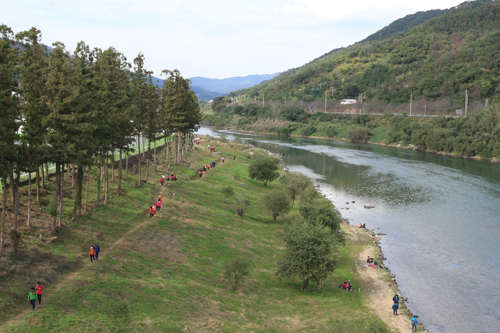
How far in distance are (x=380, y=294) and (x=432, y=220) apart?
3091 centimetres

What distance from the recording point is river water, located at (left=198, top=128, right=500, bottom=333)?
39.1m

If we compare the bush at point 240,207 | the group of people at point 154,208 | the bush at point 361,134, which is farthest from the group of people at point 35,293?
the bush at point 361,134

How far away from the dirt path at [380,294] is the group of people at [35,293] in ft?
89.0

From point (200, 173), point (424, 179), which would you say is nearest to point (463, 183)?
point (424, 179)

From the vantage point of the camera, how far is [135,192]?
5138 centimetres

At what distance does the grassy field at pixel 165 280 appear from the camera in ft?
80.8

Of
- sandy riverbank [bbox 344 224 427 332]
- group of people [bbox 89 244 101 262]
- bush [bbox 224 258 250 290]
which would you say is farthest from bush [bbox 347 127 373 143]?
group of people [bbox 89 244 101 262]

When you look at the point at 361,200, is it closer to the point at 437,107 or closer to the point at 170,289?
the point at 170,289

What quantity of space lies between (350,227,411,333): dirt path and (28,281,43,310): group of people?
27.1 meters

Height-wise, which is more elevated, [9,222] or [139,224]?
[9,222]

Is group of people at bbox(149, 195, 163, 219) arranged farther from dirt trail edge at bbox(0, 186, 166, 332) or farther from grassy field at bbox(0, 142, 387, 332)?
dirt trail edge at bbox(0, 186, 166, 332)

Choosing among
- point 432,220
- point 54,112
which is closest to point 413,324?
point 54,112

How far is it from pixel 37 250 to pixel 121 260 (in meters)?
6.64

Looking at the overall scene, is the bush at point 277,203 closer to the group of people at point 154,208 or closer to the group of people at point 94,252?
the group of people at point 154,208
